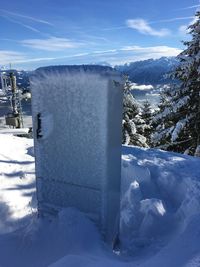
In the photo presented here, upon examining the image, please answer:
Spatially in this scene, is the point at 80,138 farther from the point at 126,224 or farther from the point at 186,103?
the point at 186,103

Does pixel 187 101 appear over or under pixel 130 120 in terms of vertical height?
over

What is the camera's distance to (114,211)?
2.93 meters

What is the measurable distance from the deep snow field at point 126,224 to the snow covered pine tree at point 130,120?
16.6 m

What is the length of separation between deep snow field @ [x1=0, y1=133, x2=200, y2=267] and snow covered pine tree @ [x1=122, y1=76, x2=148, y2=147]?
16613 millimetres

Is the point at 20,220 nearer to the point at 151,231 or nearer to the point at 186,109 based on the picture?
the point at 151,231

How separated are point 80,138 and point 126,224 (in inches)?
43.5

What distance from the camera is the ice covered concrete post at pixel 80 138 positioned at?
104 inches

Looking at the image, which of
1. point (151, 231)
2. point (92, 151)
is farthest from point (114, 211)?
A: point (92, 151)

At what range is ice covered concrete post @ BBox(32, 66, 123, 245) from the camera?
2.65m

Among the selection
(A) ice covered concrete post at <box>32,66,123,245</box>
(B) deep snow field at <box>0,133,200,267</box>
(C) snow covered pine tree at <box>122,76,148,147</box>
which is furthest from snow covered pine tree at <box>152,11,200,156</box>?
(A) ice covered concrete post at <box>32,66,123,245</box>

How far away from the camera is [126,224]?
325 centimetres

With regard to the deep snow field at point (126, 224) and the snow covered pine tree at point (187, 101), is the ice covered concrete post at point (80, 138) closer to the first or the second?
the deep snow field at point (126, 224)

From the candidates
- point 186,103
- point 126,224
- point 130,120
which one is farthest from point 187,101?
point 126,224

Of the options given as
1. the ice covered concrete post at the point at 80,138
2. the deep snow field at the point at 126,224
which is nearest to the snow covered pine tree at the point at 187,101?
the deep snow field at the point at 126,224
